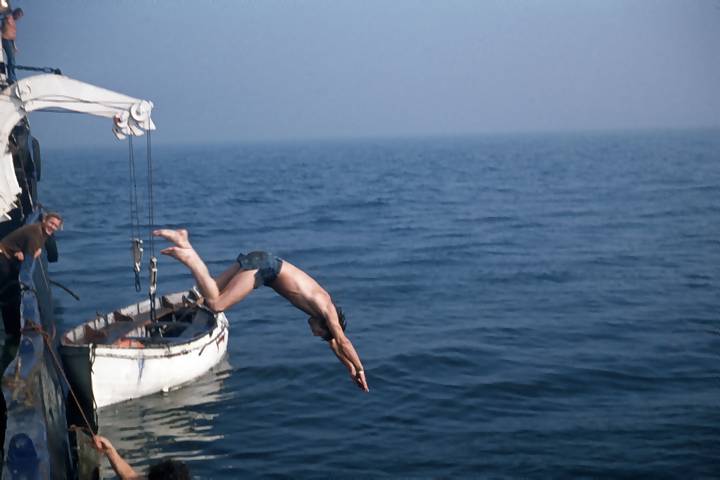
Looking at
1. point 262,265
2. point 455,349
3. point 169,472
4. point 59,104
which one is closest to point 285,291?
point 262,265

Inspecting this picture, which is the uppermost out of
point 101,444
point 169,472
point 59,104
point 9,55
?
point 9,55

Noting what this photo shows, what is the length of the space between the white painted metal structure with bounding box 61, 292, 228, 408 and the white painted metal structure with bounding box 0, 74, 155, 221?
462 centimetres

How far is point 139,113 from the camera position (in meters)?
18.9

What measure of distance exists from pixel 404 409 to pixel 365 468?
4.18 meters

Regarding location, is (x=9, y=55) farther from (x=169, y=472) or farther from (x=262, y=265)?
(x=169, y=472)

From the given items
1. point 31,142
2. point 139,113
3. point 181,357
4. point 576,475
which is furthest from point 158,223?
point 576,475

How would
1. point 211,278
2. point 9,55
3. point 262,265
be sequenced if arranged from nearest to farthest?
point 211,278 < point 262,265 < point 9,55

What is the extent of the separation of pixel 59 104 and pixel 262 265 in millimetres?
12655

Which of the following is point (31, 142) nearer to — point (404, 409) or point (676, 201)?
point (404, 409)

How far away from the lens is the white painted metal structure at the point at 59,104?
744 inches

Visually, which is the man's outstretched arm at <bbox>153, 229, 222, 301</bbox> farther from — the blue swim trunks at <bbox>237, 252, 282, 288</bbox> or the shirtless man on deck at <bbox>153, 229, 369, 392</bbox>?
the blue swim trunks at <bbox>237, 252, 282, 288</bbox>

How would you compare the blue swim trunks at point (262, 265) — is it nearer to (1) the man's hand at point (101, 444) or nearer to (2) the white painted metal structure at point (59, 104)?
(1) the man's hand at point (101, 444)

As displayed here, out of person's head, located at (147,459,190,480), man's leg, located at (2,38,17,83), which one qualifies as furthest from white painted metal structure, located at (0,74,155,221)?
person's head, located at (147,459,190,480)

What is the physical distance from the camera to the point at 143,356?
878 inches
